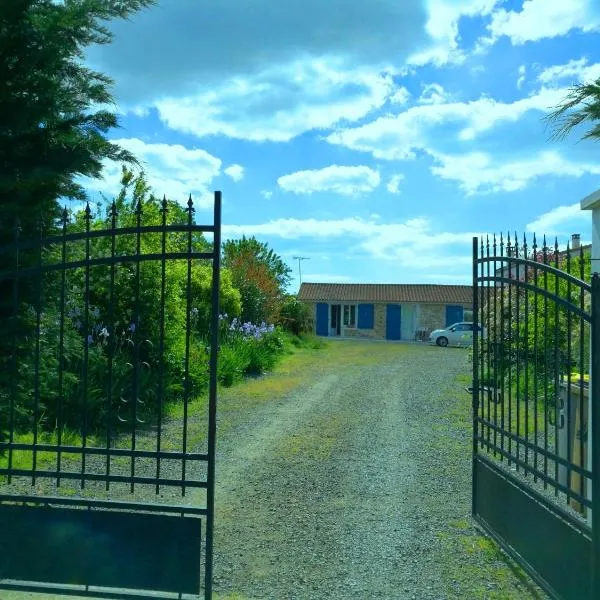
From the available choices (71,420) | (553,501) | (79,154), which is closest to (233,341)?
(71,420)

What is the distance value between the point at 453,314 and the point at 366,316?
604 cm

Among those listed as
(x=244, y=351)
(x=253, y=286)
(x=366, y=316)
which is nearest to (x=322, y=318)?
(x=366, y=316)

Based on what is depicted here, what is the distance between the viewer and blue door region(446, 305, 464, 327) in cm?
4400

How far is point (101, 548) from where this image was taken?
4.44 metres

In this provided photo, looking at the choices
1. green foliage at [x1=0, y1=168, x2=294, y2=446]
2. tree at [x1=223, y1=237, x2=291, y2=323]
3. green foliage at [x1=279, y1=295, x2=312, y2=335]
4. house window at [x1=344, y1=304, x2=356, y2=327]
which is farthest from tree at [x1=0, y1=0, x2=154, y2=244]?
house window at [x1=344, y1=304, x2=356, y2=327]

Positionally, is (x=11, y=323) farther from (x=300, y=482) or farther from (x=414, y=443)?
(x=414, y=443)

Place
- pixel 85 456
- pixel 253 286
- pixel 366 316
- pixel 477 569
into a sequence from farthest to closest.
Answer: pixel 366 316 < pixel 253 286 < pixel 85 456 < pixel 477 569

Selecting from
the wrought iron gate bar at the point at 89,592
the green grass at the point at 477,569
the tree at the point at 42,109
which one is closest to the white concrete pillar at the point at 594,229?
the green grass at the point at 477,569

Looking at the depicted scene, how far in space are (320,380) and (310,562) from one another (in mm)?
12068

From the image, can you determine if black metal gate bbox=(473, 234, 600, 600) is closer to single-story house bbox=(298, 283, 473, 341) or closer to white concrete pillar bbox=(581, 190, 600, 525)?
white concrete pillar bbox=(581, 190, 600, 525)

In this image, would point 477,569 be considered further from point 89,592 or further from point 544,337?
point 89,592

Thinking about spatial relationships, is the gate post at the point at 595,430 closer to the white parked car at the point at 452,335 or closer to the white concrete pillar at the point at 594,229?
the white concrete pillar at the point at 594,229

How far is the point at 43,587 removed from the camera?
Answer: 4469 mm

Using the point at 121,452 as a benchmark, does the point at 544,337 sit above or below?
above
